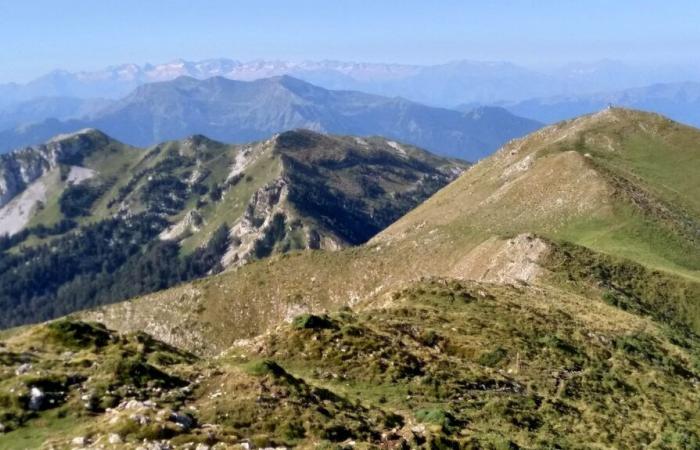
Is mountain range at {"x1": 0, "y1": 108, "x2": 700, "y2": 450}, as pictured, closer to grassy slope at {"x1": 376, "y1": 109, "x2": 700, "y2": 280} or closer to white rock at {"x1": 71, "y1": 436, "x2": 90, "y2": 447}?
white rock at {"x1": 71, "y1": 436, "x2": 90, "y2": 447}

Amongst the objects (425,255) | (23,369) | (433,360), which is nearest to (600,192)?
(425,255)

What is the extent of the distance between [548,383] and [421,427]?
11.8m

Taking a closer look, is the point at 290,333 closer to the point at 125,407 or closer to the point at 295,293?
the point at 125,407

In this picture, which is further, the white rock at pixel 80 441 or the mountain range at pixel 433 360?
the mountain range at pixel 433 360

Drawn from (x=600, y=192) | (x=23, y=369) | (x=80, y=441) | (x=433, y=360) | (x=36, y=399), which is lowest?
(x=433, y=360)

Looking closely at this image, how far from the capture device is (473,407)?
85.1 ft

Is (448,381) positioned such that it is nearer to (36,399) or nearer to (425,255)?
(36,399)

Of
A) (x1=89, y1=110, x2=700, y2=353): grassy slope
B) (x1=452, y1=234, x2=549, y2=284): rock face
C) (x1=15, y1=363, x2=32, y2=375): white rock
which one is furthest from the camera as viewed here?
(x1=89, y1=110, x2=700, y2=353): grassy slope

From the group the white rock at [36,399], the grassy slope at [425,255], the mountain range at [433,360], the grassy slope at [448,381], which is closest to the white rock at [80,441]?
the mountain range at [433,360]

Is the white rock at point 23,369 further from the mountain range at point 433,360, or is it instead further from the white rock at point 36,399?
the white rock at point 36,399

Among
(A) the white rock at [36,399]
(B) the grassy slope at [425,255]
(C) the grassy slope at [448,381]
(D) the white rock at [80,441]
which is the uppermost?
(D) the white rock at [80,441]

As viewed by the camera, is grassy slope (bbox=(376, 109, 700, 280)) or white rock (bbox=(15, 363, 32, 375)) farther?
grassy slope (bbox=(376, 109, 700, 280))

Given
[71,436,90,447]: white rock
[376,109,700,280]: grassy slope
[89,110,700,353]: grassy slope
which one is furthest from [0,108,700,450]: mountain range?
[376,109,700,280]: grassy slope

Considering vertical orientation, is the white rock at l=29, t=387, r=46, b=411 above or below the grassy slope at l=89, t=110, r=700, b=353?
above
